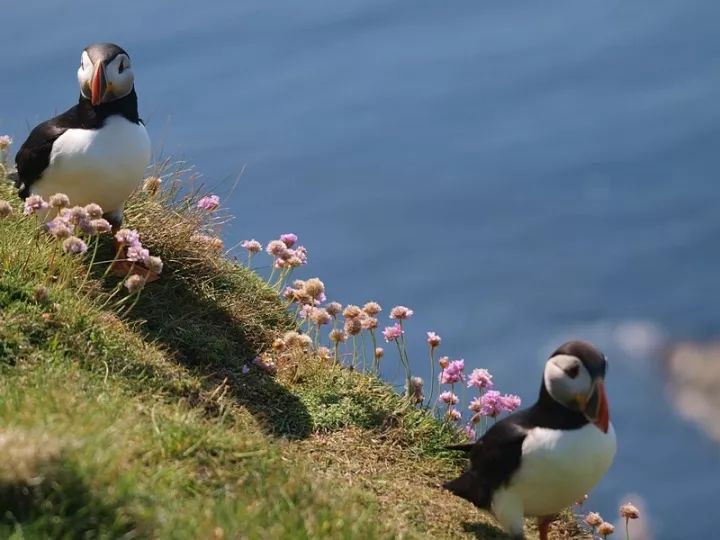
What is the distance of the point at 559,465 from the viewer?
5.25 m

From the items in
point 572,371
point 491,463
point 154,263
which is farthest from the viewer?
point 154,263

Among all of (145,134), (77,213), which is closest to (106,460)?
(77,213)

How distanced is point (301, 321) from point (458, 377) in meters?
1.15

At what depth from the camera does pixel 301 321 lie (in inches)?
302

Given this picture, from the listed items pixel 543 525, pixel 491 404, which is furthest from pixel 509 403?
pixel 543 525

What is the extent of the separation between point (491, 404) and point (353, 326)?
93cm

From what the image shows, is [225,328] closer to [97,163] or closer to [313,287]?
[313,287]

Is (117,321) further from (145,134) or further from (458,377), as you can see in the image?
(458,377)

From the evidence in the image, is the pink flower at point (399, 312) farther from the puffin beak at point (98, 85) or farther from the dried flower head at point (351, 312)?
the puffin beak at point (98, 85)

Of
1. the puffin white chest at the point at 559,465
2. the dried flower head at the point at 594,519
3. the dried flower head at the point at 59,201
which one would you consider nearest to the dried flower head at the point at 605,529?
the dried flower head at the point at 594,519

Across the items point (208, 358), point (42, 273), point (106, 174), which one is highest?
point (106, 174)

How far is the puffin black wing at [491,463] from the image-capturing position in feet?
17.7

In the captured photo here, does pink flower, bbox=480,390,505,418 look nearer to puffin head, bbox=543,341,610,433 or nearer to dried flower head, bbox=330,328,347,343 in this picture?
dried flower head, bbox=330,328,347,343

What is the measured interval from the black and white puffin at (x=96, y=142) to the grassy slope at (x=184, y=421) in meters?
0.35
